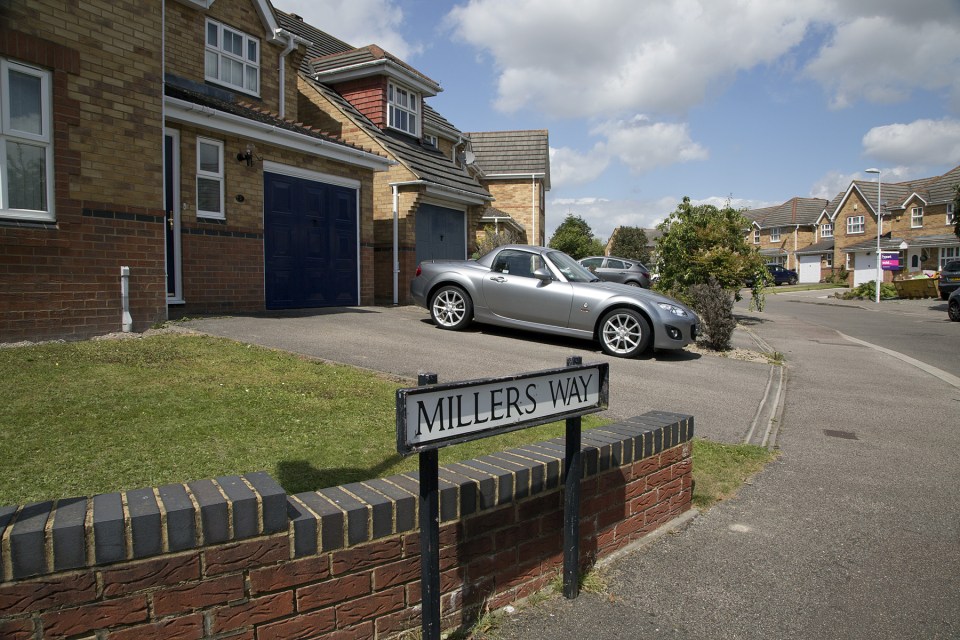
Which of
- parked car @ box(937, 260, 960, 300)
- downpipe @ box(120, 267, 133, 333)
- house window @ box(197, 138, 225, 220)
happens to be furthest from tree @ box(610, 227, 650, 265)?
downpipe @ box(120, 267, 133, 333)

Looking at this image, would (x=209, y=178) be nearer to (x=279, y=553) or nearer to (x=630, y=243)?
(x=279, y=553)

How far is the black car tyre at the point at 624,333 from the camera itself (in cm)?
1005

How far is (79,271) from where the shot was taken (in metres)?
7.99

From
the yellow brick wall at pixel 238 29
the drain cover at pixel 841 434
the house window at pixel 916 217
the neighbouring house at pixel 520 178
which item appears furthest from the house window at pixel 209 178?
the house window at pixel 916 217

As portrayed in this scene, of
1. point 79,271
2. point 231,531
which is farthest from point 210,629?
point 79,271

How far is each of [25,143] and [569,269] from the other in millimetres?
7622

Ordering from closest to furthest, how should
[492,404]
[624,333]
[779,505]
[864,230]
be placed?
[492,404] → [779,505] → [624,333] → [864,230]

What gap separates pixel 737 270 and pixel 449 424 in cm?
1695

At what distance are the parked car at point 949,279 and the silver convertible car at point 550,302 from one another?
28554mm

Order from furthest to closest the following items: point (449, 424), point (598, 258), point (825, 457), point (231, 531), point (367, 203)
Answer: point (598, 258) < point (367, 203) < point (825, 457) < point (449, 424) < point (231, 531)

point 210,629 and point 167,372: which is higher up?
point 167,372

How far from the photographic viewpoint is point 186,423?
4.38m

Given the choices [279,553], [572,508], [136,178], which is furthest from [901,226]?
[279,553]

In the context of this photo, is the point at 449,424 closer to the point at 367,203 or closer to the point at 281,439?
the point at 281,439
